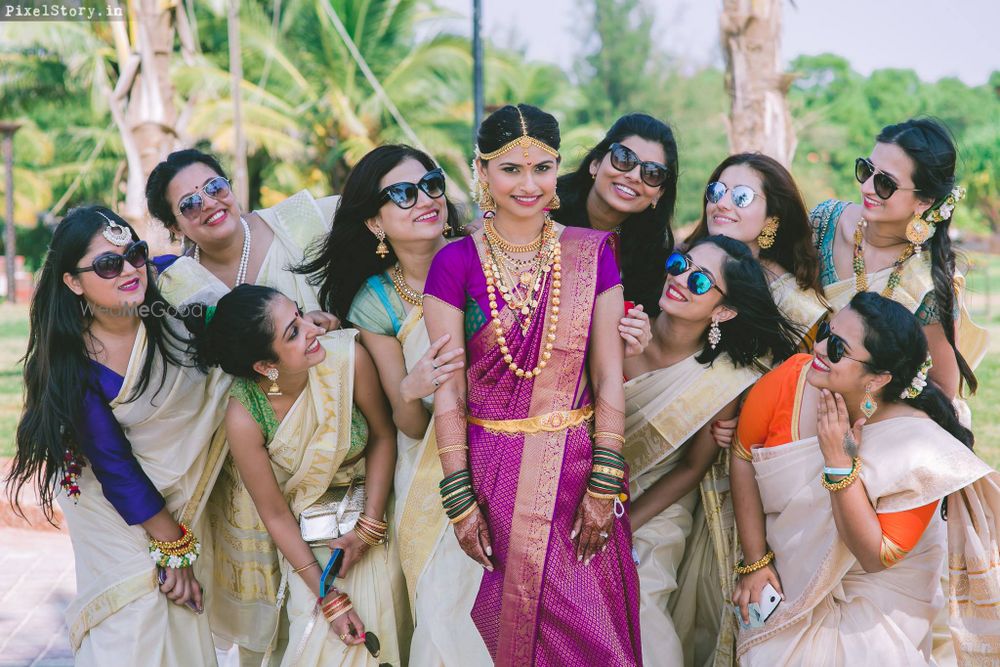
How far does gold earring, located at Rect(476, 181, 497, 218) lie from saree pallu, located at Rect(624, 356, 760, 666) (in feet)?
2.80

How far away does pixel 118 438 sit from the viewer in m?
3.15

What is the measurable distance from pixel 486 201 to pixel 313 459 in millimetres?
1090

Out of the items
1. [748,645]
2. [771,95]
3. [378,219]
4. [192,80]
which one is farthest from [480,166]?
[192,80]

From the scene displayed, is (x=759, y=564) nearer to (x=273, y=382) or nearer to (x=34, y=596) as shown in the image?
(x=273, y=382)

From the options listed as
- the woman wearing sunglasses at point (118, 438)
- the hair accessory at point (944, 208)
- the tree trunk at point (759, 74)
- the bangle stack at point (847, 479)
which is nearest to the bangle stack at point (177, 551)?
the woman wearing sunglasses at point (118, 438)

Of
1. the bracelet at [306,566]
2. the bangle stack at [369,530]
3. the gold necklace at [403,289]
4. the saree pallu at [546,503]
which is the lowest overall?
the bracelet at [306,566]

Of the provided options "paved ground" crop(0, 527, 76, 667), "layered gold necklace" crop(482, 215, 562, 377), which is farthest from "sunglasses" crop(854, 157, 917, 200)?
"paved ground" crop(0, 527, 76, 667)

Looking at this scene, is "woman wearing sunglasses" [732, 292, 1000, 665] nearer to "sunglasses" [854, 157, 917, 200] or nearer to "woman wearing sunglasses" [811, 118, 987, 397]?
"woman wearing sunglasses" [811, 118, 987, 397]

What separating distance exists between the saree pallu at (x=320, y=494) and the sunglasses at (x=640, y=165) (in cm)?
117

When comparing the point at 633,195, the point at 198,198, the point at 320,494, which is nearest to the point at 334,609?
the point at 320,494

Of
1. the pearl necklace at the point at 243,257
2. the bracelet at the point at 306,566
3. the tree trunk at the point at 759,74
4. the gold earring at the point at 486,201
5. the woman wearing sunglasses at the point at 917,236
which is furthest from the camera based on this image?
the tree trunk at the point at 759,74

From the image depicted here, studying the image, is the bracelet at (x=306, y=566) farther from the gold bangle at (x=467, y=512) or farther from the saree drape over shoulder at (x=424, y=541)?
the gold bangle at (x=467, y=512)

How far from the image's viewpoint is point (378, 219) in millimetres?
3363

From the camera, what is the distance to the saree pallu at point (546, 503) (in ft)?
9.29
